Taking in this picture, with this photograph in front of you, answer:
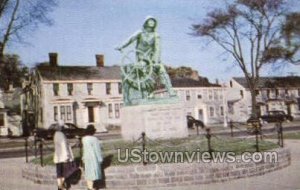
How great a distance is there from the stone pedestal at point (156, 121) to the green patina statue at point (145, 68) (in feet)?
2.40

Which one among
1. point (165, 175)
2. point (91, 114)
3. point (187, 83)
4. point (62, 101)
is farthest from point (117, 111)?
point (165, 175)

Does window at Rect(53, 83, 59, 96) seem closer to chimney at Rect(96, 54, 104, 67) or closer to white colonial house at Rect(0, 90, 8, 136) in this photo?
white colonial house at Rect(0, 90, 8, 136)

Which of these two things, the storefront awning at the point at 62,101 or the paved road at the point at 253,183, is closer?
the paved road at the point at 253,183

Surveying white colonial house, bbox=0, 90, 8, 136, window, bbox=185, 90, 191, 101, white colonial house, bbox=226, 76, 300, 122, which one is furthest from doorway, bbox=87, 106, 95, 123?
white colonial house, bbox=226, 76, 300, 122

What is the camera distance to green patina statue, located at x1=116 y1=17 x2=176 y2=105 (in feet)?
59.7

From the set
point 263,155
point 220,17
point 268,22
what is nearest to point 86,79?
point 220,17

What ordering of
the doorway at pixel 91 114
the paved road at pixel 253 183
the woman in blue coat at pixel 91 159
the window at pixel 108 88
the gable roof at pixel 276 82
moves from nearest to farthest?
the woman in blue coat at pixel 91 159 → the paved road at pixel 253 183 → the doorway at pixel 91 114 → the window at pixel 108 88 → the gable roof at pixel 276 82

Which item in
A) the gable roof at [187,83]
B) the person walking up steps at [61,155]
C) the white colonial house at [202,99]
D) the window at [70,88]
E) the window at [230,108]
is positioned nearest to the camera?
the person walking up steps at [61,155]

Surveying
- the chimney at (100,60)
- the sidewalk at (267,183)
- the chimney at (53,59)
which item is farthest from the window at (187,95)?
the sidewalk at (267,183)

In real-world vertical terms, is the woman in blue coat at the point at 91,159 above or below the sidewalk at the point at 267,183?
above

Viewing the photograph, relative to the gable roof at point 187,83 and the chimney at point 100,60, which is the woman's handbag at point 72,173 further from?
the gable roof at point 187,83

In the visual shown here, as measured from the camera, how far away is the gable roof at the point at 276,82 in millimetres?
78363

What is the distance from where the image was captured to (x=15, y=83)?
75.8 meters

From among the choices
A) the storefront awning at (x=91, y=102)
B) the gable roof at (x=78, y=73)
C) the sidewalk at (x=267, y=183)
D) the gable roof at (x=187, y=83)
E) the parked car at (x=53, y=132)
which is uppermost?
the gable roof at (x=78, y=73)
